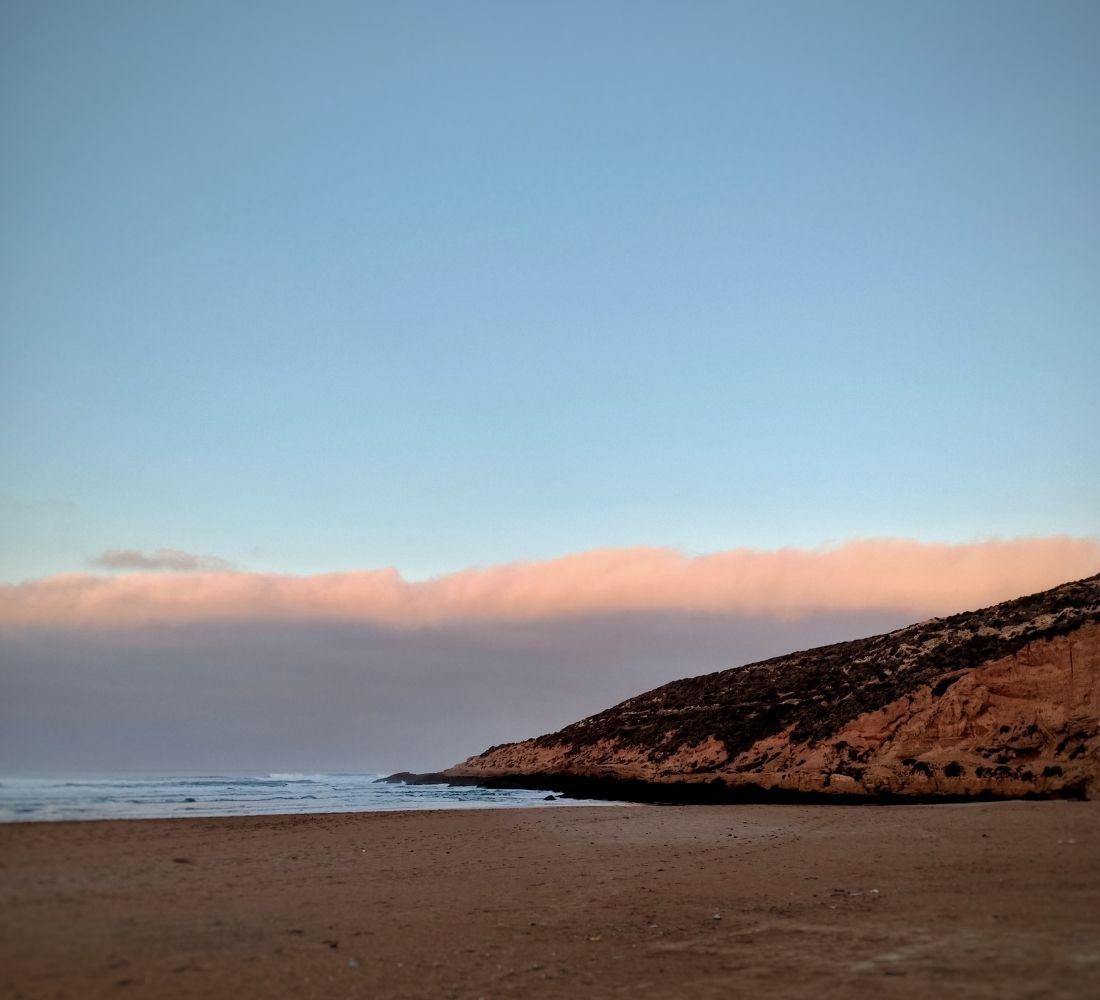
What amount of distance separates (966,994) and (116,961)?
6.92 metres

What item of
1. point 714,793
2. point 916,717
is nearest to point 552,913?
point 916,717

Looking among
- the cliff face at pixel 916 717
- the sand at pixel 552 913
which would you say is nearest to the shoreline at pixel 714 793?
the cliff face at pixel 916 717

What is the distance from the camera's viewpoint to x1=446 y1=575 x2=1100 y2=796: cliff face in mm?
22297

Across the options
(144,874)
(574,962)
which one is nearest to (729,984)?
(574,962)

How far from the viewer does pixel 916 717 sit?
26.0 m

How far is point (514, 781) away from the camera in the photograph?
→ 157 feet

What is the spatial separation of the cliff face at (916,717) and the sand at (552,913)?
5.07m

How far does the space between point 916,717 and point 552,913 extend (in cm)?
1918

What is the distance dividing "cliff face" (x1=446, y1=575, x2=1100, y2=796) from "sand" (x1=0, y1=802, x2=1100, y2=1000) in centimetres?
507

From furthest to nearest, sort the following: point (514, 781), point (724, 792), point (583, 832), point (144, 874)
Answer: point (514, 781)
point (724, 792)
point (583, 832)
point (144, 874)

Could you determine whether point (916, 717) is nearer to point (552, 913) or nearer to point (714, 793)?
point (714, 793)

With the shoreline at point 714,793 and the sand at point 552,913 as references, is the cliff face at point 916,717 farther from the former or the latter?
the sand at point 552,913

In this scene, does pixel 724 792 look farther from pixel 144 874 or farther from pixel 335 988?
pixel 335 988

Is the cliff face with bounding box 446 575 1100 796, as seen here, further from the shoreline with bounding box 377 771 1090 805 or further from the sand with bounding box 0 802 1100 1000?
the sand with bounding box 0 802 1100 1000
